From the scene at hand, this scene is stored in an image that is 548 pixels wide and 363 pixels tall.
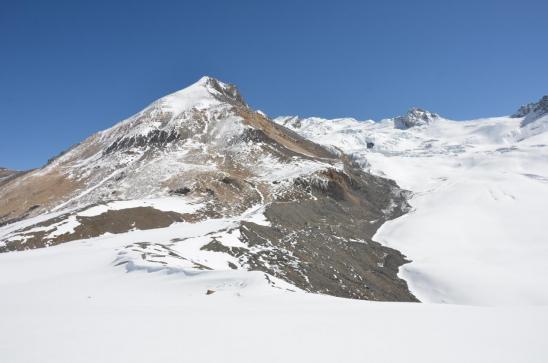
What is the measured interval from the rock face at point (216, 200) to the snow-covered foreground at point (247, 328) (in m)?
5.49

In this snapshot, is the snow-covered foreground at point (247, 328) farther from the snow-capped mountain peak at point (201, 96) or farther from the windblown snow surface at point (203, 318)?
the snow-capped mountain peak at point (201, 96)

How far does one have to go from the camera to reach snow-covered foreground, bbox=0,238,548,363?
7020 millimetres

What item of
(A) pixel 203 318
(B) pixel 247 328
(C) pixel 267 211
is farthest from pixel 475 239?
(B) pixel 247 328

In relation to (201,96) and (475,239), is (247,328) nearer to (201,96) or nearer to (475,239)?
(475,239)

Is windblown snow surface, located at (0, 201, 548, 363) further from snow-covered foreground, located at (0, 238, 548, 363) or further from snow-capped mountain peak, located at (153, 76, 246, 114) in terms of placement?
snow-capped mountain peak, located at (153, 76, 246, 114)

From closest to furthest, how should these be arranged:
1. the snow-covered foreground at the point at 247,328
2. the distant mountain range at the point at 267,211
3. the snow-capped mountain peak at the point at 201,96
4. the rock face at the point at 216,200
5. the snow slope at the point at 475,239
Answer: the snow-covered foreground at the point at 247,328
the rock face at the point at 216,200
the distant mountain range at the point at 267,211
the snow slope at the point at 475,239
the snow-capped mountain peak at the point at 201,96

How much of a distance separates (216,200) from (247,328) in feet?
157

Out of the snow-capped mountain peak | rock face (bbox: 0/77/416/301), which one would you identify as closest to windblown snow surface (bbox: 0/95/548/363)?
rock face (bbox: 0/77/416/301)

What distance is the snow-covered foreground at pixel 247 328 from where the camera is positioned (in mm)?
7020

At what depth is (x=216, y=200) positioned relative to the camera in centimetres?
5566

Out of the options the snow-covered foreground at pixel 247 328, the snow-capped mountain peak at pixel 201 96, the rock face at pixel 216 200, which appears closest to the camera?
the snow-covered foreground at pixel 247 328

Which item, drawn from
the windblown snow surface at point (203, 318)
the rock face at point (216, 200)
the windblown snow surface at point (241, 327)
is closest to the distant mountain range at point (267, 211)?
the rock face at point (216, 200)

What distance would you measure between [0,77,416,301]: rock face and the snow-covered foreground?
5.49m

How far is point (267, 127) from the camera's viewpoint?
96188 millimetres
